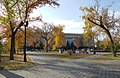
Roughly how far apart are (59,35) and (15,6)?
61.2 metres

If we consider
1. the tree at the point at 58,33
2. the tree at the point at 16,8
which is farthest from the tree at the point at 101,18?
the tree at the point at 58,33

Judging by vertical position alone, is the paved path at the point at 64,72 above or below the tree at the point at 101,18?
below

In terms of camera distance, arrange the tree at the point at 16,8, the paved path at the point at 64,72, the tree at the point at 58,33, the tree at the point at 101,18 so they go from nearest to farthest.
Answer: the paved path at the point at 64,72 < the tree at the point at 16,8 < the tree at the point at 101,18 < the tree at the point at 58,33

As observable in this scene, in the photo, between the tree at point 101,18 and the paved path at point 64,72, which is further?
the tree at point 101,18

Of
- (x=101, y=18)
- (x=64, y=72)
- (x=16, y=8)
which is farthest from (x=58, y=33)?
(x=64, y=72)

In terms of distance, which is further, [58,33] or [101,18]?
[58,33]

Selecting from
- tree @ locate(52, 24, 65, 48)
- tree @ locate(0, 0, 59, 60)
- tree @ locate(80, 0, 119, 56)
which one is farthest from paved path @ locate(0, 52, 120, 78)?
tree @ locate(52, 24, 65, 48)

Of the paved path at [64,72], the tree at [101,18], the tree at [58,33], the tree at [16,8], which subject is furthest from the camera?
the tree at [58,33]

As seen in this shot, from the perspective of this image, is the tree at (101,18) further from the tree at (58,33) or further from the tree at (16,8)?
the tree at (58,33)

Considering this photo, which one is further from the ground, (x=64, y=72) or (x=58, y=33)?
(x=58, y=33)

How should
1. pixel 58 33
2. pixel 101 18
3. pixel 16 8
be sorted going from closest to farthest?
pixel 16 8 < pixel 101 18 < pixel 58 33

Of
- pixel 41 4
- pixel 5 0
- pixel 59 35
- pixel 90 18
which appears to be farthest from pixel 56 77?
pixel 59 35

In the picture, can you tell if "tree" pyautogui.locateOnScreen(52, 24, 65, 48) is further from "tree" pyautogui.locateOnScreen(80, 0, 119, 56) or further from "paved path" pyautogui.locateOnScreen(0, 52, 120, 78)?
"paved path" pyautogui.locateOnScreen(0, 52, 120, 78)

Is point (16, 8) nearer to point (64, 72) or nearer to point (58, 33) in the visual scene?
point (64, 72)
